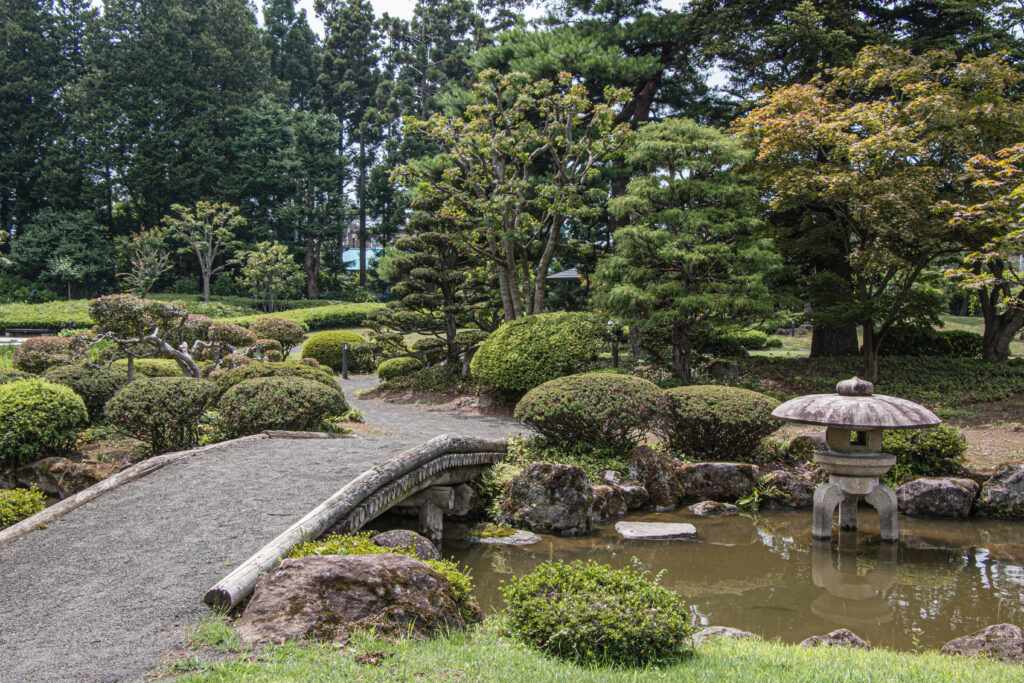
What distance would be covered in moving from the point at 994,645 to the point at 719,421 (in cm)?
479

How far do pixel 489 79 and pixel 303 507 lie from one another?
12.1 meters

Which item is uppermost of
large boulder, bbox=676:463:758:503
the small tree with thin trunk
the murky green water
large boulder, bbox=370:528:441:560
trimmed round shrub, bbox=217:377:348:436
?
the small tree with thin trunk

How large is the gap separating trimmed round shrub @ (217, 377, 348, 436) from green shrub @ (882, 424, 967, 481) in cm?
728

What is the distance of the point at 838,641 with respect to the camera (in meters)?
4.58

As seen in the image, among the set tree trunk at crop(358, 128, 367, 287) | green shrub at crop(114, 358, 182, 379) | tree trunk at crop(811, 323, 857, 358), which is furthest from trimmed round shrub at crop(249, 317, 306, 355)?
tree trunk at crop(358, 128, 367, 287)

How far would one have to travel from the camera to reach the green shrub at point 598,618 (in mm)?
3820

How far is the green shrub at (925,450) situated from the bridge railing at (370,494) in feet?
16.8

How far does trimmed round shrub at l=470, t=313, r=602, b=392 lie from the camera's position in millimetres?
12117

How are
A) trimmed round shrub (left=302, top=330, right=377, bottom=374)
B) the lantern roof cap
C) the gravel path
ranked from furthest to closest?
1. trimmed round shrub (left=302, top=330, right=377, bottom=374)
2. the lantern roof cap
3. the gravel path

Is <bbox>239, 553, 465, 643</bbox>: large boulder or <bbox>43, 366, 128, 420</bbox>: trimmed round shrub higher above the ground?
<bbox>43, 366, 128, 420</bbox>: trimmed round shrub

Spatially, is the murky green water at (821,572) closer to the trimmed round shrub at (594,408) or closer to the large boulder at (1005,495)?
the large boulder at (1005,495)

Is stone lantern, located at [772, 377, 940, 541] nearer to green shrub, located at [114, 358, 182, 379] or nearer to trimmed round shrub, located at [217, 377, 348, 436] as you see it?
trimmed round shrub, located at [217, 377, 348, 436]

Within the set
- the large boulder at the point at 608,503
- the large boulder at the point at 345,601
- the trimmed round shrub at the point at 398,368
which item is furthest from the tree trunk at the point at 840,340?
the large boulder at the point at 345,601

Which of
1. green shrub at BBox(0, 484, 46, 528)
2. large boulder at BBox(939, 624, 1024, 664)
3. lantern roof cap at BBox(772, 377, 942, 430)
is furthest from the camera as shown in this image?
lantern roof cap at BBox(772, 377, 942, 430)
